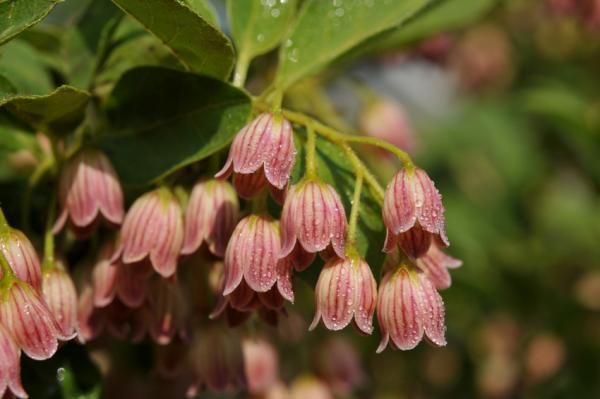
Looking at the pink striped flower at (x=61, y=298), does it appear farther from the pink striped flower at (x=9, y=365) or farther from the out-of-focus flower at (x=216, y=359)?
the out-of-focus flower at (x=216, y=359)

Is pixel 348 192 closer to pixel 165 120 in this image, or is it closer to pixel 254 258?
pixel 254 258

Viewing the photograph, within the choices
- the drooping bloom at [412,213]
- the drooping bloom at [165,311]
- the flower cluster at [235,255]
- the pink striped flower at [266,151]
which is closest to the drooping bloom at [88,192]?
the flower cluster at [235,255]

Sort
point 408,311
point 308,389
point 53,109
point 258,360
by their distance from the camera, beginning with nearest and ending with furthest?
point 408,311 → point 53,109 → point 258,360 → point 308,389

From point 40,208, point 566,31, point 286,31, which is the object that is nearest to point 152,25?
point 286,31

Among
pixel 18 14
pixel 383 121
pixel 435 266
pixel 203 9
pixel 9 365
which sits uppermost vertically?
pixel 383 121

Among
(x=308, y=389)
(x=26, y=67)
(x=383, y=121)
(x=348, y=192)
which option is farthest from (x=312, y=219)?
(x=383, y=121)

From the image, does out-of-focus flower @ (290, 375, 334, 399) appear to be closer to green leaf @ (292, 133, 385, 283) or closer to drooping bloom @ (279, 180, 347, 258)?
green leaf @ (292, 133, 385, 283)

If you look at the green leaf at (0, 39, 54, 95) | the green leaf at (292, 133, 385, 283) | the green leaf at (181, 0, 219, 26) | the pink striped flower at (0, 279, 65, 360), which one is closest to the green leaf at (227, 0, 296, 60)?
the green leaf at (181, 0, 219, 26)

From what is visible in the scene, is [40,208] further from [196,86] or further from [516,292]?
[516,292]
